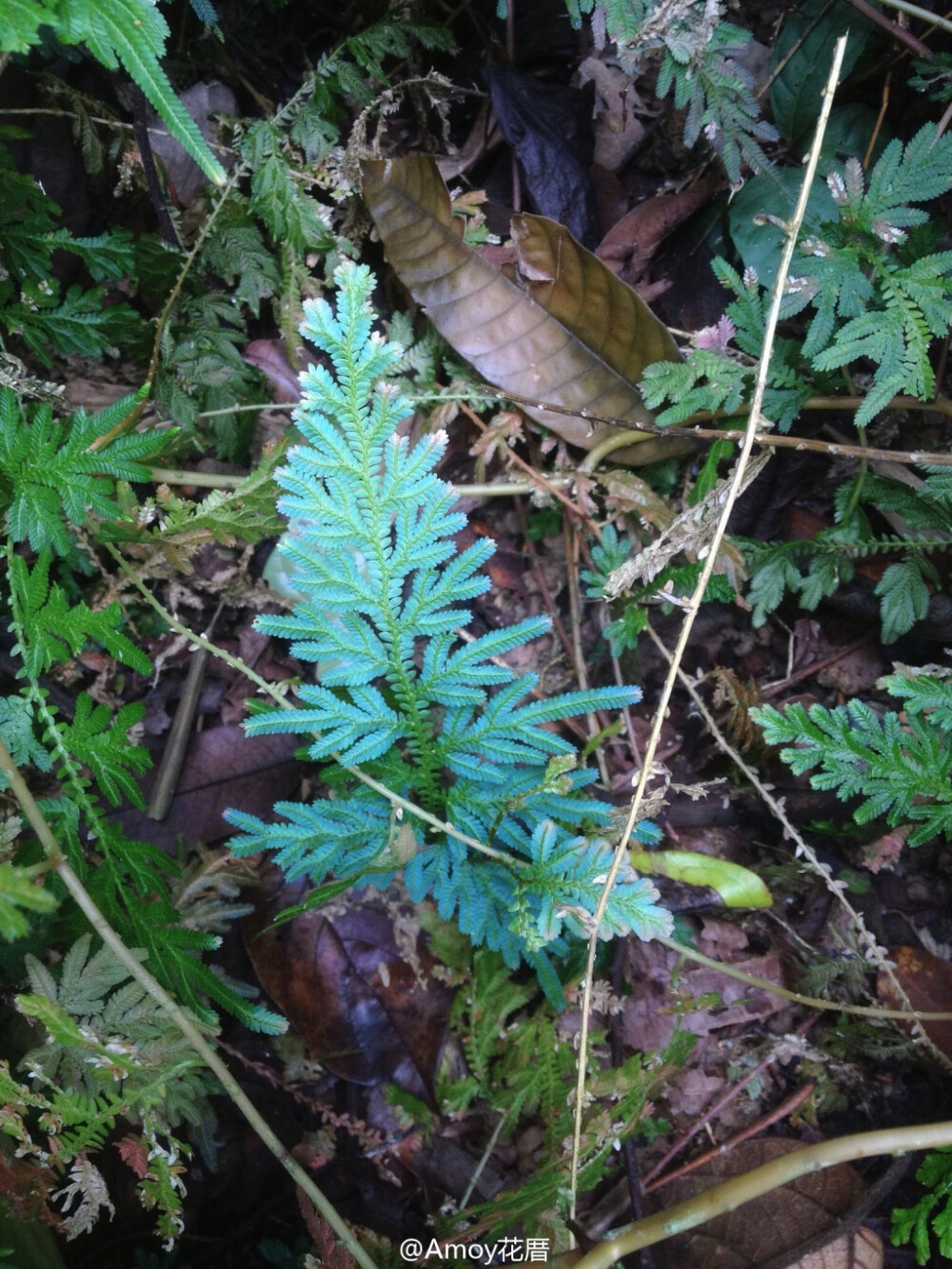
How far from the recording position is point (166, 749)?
2477 mm

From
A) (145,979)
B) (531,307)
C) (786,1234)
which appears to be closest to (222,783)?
(145,979)

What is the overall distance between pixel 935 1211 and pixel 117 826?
2.32 meters

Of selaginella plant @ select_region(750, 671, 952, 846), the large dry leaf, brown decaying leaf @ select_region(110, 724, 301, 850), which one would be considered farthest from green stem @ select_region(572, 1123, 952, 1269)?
the large dry leaf

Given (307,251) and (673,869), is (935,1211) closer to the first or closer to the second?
(673,869)

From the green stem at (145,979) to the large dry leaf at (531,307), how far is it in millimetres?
1561

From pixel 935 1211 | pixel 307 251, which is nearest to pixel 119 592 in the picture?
pixel 307 251

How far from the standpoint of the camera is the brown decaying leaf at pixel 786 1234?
210 centimetres

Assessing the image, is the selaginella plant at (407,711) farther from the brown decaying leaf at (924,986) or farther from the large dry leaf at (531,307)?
the brown decaying leaf at (924,986)

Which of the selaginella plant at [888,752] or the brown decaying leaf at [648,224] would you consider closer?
the selaginella plant at [888,752]

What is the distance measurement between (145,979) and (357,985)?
2.56 ft

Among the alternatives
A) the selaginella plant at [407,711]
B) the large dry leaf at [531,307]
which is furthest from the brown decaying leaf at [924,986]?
the large dry leaf at [531,307]

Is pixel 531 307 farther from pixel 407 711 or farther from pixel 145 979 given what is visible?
pixel 145 979

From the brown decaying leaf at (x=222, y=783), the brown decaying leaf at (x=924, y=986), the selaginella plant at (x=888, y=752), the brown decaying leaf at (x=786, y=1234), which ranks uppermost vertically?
the brown decaying leaf at (x=222, y=783)

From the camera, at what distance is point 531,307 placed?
2346 mm
